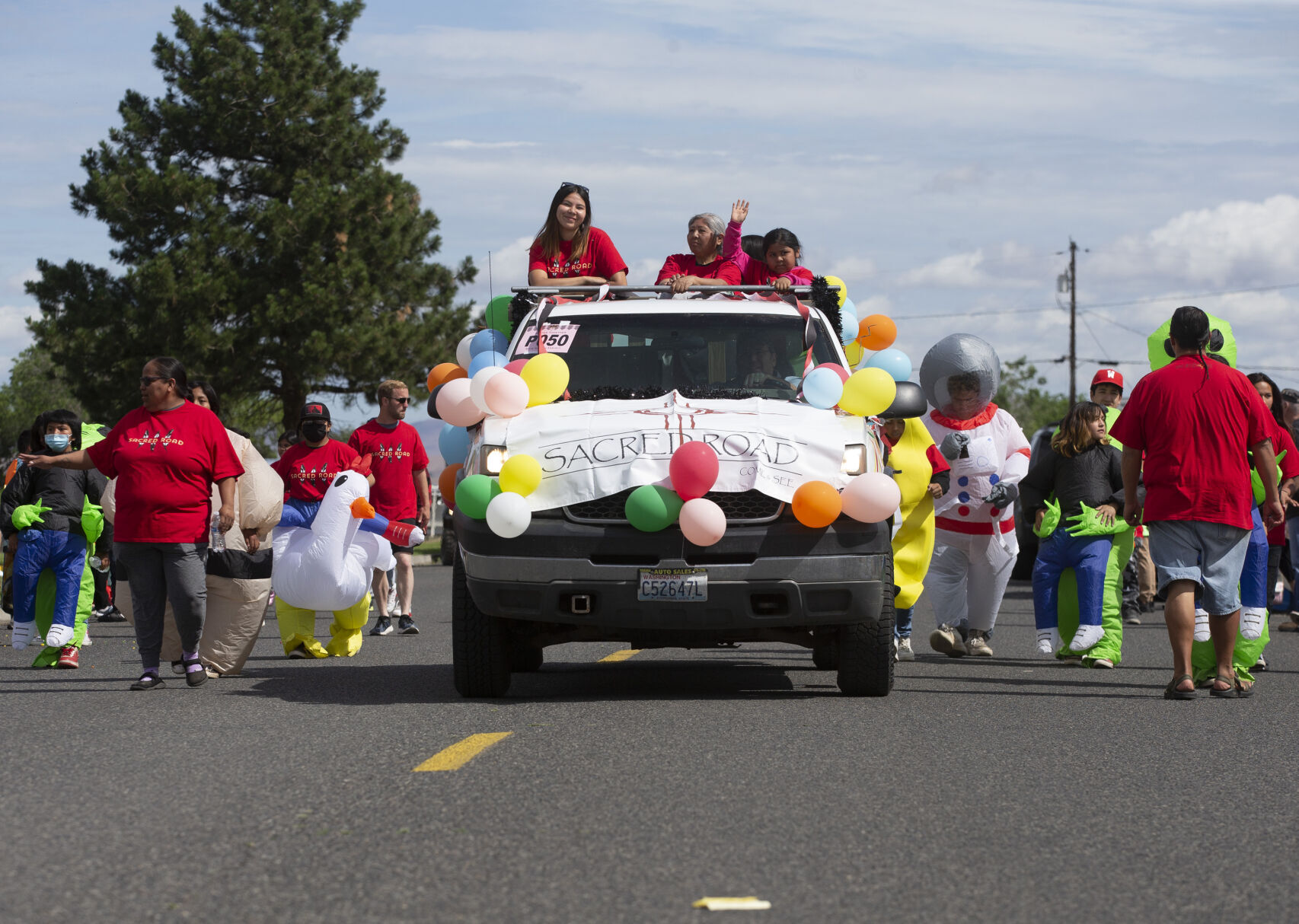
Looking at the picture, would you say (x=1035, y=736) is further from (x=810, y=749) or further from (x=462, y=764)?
(x=462, y=764)

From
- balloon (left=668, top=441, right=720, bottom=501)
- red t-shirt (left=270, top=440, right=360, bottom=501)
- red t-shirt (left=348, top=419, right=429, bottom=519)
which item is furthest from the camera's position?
red t-shirt (left=348, top=419, right=429, bottom=519)

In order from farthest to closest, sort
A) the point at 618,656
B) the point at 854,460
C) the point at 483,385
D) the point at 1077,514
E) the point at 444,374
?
the point at 618,656 < the point at 1077,514 < the point at 444,374 < the point at 483,385 < the point at 854,460

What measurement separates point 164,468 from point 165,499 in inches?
6.4

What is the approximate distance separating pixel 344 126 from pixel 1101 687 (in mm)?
36264

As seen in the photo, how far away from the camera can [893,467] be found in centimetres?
1103

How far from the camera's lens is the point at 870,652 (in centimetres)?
872

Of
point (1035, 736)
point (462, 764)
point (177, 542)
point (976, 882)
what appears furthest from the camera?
point (177, 542)

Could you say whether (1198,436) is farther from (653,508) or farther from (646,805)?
(646,805)

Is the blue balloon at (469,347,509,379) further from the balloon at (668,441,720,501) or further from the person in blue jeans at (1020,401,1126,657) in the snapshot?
the person in blue jeans at (1020,401,1126,657)

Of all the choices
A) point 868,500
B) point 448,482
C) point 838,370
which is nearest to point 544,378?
point 448,482

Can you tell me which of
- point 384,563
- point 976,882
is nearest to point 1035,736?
point 976,882

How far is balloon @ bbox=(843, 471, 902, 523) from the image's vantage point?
8109 millimetres

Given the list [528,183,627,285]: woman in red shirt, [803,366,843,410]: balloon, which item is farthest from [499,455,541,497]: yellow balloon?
[528,183,627,285]: woman in red shirt

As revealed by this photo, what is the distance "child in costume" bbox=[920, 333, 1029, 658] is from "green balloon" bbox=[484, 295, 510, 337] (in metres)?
2.82
